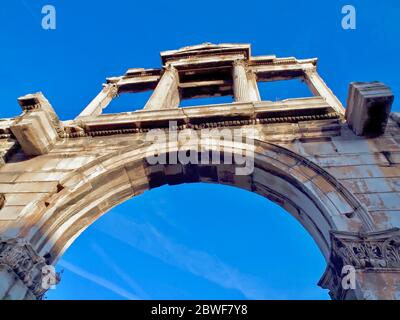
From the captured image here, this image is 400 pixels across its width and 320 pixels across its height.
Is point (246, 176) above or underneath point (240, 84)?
underneath

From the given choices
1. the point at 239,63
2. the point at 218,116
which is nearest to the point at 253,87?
the point at 239,63

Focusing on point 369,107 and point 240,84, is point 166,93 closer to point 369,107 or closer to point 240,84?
point 240,84

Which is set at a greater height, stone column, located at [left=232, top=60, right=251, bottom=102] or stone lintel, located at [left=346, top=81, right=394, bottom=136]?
stone column, located at [left=232, top=60, right=251, bottom=102]

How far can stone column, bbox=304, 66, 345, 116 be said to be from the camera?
29.9ft

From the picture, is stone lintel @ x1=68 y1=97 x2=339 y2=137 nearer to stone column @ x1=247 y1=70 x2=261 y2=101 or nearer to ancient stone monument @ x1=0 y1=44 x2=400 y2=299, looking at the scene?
ancient stone monument @ x1=0 y1=44 x2=400 y2=299

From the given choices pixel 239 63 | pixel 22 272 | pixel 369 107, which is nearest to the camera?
pixel 22 272

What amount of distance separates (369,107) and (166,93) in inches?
279

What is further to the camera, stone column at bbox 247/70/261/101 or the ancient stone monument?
stone column at bbox 247/70/261/101

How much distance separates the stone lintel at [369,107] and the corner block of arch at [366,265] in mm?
2711

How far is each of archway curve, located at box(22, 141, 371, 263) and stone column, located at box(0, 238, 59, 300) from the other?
0.40 meters

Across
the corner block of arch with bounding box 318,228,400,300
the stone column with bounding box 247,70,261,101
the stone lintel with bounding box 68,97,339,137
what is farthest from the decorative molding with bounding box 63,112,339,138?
the corner block of arch with bounding box 318,228,400,300

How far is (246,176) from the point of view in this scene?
7.13 meters

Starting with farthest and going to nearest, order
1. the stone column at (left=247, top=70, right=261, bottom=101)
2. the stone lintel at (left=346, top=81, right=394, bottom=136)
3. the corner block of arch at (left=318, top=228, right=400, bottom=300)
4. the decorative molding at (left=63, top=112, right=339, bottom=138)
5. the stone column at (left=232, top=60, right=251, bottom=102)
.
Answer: the stone column at (left=247, top=70, right=261, bottom=101) < the stone column at (left=232, top=60, right=251, bottom=102) < the decorative molding at (left=63, top=112, right=339, bottom=138) < the stone lintel at (left=346, top=81, right=394, bottom=136) < the corner block of arch at (left=318, top=228, right=400, bottom=300)

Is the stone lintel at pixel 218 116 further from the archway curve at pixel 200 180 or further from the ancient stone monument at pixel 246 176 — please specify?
the archway curve at pixel 200 180
